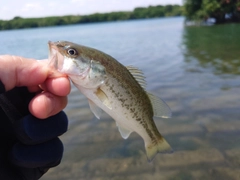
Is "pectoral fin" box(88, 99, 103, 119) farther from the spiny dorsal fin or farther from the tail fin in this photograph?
the tail fin

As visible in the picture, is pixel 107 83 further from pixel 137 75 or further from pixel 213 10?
pixel 213 10

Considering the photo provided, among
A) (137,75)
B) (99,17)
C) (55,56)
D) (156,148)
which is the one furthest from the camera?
(99,17)

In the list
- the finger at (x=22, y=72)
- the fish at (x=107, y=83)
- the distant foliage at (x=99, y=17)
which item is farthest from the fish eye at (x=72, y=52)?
the distant foliage at (x=99, y=17)

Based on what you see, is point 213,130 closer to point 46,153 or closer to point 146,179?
point 146,179

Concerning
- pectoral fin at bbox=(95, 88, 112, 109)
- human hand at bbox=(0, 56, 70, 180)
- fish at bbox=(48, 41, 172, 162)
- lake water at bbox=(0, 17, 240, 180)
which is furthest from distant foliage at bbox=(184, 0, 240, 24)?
human hand at bbox=(0, 56, 70, 180)

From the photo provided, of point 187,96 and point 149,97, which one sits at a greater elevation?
point 149,97

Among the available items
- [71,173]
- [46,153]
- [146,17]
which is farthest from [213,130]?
[146,17]

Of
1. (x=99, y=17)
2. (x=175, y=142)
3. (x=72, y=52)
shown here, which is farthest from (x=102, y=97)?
(x=99, y=17)
